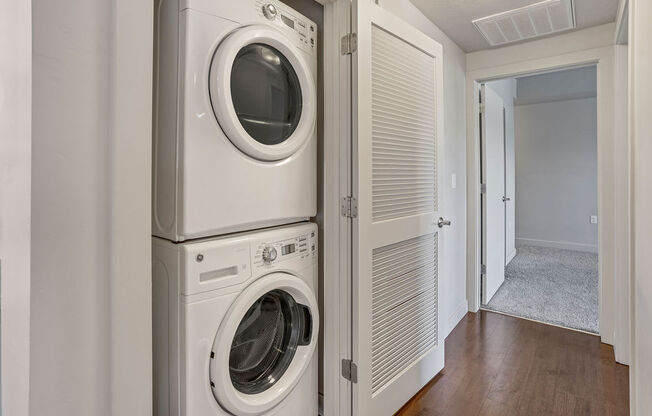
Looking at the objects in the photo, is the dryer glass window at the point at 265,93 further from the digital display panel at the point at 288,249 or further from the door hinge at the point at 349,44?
the digital display panel at the point at 288,249

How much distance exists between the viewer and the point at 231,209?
1186mm

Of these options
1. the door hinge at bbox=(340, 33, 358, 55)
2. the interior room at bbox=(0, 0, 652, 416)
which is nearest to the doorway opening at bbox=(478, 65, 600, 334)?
the interior room at bbox=(0, 0, 652, 416)

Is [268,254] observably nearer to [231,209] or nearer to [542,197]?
[231,209]

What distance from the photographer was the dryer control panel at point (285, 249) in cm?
128

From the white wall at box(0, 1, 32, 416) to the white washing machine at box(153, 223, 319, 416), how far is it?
497 mm

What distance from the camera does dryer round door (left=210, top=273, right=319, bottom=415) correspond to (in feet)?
3.77

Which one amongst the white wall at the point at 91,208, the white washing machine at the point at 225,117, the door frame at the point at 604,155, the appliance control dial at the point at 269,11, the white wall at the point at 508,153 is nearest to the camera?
the white wall at the point at 91,208

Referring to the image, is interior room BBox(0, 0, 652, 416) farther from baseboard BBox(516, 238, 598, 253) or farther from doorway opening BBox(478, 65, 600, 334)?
baseboard BBox(516, 238, 598, 253)

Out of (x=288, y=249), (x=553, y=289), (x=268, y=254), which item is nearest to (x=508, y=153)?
(x=553, y=289)

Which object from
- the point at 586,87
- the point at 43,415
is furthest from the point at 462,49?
the point at 43,415

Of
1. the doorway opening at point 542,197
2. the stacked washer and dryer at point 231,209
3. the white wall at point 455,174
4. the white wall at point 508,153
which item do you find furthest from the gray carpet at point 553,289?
the stacked washer and dryer at point 231,209

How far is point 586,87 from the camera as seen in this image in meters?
4.55

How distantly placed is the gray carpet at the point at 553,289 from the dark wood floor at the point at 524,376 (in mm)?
289

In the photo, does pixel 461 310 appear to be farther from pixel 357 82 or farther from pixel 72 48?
pixel 72 48
